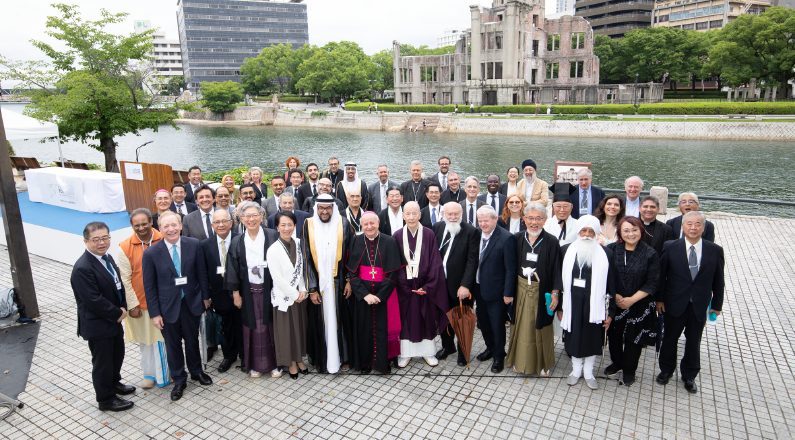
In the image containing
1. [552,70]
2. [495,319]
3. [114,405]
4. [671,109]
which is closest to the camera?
[114,405]

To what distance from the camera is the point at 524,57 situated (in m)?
60.2

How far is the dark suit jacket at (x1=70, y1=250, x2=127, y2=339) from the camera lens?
4184mm

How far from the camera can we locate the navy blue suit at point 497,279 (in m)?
4.98

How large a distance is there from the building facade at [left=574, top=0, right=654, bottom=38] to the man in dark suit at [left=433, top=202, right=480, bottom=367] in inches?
3703

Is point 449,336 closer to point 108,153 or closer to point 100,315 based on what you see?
point 100,315

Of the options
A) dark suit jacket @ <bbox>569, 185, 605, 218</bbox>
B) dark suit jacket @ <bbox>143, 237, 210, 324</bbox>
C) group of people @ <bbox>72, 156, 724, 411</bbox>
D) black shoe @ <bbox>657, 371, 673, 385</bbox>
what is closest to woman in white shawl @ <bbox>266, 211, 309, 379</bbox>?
group of people @ <bbox>72, 156, 724, 411</bbox>

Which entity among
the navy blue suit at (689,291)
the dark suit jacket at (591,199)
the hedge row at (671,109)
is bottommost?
the navy blue suit at (689,291)

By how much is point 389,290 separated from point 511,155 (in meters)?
31.6

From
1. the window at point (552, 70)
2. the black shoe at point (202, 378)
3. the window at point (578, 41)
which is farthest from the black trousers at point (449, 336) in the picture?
the window at point (578, 41)

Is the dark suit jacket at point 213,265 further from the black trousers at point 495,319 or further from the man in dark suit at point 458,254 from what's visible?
the black trousers at point 495,319

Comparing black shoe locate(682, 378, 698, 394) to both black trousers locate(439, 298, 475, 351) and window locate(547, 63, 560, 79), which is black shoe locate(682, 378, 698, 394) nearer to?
black trousers locate(439, 298, 475, 351)

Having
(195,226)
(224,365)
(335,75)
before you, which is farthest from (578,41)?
(224,365)

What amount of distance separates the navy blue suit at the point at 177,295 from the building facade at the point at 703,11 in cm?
8959

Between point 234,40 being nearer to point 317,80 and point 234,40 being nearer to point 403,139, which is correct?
point 317,80
